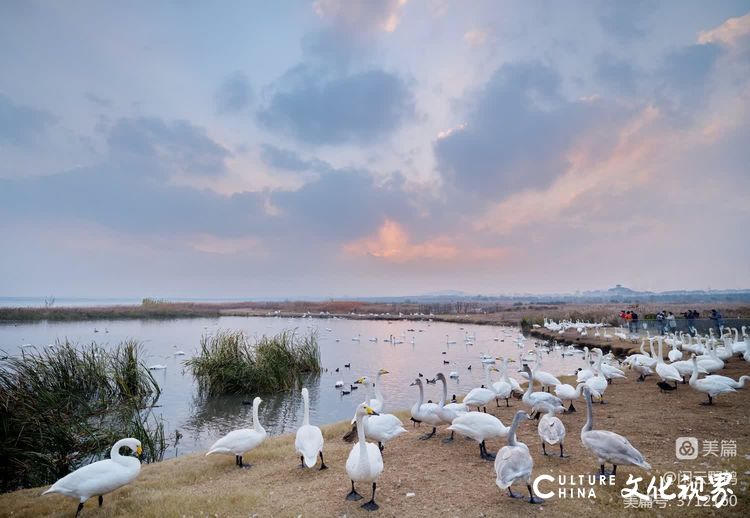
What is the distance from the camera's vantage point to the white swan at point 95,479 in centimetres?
639

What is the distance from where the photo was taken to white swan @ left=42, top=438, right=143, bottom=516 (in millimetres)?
6391

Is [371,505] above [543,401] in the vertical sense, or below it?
below

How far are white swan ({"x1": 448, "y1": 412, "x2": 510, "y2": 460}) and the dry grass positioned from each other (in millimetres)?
431

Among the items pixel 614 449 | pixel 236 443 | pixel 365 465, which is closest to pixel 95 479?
pixel 236 443

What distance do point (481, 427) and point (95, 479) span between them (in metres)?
6.57

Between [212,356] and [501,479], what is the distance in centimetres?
1734

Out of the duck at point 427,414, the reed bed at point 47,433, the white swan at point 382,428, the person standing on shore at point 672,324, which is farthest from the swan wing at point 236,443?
the person standing on shore at point 672,324

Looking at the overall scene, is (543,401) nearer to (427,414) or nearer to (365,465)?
(427,414)

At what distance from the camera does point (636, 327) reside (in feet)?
108

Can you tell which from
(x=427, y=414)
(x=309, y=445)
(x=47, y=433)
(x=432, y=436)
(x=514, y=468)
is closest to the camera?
(x=514, y=468)

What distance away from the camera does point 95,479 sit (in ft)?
21.3

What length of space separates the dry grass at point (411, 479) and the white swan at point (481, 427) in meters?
0.43

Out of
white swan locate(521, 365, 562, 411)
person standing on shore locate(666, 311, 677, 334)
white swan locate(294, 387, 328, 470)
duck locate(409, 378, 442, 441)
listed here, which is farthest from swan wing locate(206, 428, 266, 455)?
person standing on shore locate(666, 311, 677, 334)

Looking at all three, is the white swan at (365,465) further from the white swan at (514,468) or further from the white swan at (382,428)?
the white swan at (382,428)
